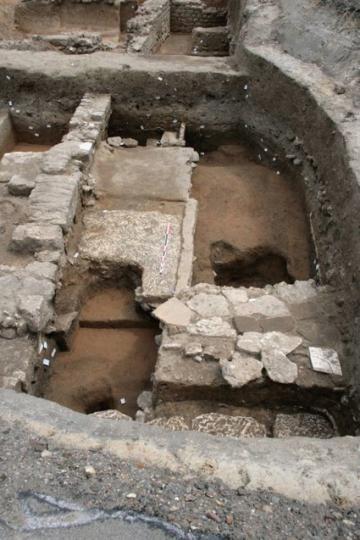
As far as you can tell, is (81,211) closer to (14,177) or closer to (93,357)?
(14,177)

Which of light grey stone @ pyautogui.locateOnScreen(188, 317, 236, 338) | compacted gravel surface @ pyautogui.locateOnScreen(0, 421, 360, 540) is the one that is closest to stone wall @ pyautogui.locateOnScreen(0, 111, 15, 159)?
light grey stone @ pyautogui.locateOnScreen(188, 317, 236, 338)

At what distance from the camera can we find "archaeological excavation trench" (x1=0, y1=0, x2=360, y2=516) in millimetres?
3738

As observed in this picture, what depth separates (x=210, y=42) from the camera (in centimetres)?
1177

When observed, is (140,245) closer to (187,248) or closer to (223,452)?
(187,248)

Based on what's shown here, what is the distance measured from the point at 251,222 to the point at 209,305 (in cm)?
211

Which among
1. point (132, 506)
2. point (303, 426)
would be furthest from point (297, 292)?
point (132, 506)

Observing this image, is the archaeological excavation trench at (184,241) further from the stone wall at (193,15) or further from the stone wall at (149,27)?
the stone wall at (193,15)

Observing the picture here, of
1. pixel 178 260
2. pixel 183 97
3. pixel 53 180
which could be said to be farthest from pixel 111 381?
pixel 183 97

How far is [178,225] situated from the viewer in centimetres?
537

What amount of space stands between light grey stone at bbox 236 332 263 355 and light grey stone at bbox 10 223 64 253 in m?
2.05

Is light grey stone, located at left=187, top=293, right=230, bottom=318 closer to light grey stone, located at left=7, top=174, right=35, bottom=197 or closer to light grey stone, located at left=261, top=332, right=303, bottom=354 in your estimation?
light grey stone, located at left=261, top=332, right=303, bottom=354

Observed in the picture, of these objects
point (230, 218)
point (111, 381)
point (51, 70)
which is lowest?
point (111, 381)

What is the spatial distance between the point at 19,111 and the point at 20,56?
99 centimetres

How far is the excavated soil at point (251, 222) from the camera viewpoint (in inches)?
222
